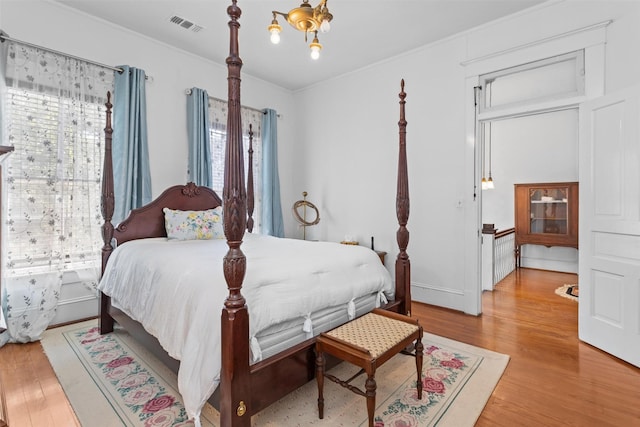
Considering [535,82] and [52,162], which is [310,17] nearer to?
[535,82]

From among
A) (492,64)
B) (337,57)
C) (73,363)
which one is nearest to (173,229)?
(73,363)

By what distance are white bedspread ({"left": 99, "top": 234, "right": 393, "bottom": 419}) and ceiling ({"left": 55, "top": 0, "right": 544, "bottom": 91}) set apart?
2213mm

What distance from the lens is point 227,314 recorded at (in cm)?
147

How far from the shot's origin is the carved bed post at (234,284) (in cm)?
147

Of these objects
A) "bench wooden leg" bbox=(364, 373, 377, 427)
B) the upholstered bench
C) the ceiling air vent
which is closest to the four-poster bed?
the upholstered bench

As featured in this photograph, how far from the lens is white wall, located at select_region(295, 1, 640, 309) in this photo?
9.36 feet

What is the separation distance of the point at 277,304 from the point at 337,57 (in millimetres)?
3387

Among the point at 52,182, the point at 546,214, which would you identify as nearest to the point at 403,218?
the point at 52,182

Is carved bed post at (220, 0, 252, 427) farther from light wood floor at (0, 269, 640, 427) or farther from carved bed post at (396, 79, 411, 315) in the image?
carved bed post at (396, 79, 411, 315)

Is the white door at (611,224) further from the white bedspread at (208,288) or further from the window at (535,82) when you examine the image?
the white bedspread at (208,288)

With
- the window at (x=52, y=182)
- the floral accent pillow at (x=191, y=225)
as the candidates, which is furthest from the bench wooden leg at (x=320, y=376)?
Answer: the window at (x=52, y=182)

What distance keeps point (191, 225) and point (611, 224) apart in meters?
3.69

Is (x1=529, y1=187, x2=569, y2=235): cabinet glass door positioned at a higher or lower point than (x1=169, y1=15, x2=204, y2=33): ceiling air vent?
lower

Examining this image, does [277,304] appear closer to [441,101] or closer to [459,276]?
[459,276]
